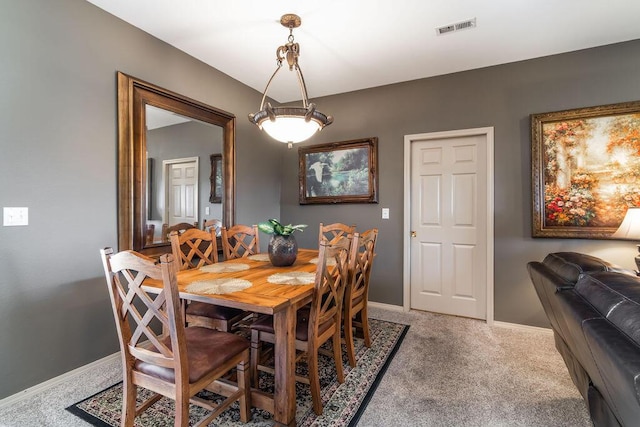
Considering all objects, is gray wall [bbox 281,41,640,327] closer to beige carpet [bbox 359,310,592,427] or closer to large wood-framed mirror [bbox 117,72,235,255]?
beige carpet [bbox 359,310,592,427]

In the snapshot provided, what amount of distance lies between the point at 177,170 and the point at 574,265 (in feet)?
9.62

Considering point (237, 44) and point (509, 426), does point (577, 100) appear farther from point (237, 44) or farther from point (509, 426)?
point (237, 44)

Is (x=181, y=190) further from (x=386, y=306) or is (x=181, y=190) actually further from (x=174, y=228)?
(x=386, y=306)

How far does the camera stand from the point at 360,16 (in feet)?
7.52

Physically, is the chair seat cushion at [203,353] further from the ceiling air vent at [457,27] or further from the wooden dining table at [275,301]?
the ceiling air vent at [457,27]

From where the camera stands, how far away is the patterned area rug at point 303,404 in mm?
1643

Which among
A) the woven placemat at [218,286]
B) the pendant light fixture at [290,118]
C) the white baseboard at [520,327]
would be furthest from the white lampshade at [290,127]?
the white baseboard at [520,327]

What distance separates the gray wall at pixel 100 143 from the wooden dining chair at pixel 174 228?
418mm

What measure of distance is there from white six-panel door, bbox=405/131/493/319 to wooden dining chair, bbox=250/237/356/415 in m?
1.75

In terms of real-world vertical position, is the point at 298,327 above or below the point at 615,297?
below

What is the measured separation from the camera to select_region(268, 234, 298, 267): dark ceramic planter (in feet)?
7.25

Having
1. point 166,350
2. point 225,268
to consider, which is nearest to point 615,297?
point 166,350

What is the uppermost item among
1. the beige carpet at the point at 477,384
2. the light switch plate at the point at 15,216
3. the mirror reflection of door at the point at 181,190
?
the mirror reflection of door at the point at 181,190

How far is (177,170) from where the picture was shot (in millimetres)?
2814
